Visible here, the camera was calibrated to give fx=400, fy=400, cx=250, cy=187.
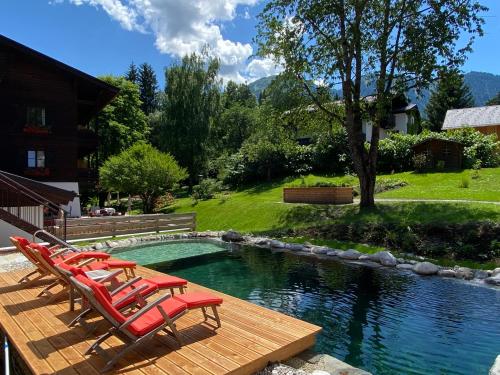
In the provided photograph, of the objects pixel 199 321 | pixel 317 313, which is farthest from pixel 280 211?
pixel 199 321

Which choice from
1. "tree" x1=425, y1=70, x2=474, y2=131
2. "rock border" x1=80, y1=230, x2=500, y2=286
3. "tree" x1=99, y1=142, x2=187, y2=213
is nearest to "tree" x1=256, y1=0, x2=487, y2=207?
"rock border" x1=80, y1=230, x2=500, y2=286

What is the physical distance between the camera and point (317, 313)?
8.41m

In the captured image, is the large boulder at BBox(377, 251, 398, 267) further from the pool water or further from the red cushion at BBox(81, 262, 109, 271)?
the red cushion at BBox(81, 262, 109, 271)

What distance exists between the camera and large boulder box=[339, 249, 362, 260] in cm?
1354

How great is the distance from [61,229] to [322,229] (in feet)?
35.7

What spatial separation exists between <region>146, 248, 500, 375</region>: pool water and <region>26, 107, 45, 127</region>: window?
16.7 metres

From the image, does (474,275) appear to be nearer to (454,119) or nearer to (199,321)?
(199,321)

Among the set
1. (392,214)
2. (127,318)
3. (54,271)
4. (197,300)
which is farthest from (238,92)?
(127,318)

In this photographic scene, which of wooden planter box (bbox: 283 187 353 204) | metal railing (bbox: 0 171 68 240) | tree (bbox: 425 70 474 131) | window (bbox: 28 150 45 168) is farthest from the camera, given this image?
tree (bbox: 425 70 474 131)

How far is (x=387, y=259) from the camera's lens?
12625 mm

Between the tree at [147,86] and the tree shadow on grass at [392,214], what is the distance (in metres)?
51.3

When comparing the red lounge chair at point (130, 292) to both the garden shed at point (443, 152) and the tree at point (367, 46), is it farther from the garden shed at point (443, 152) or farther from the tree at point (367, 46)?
the garden shed at point (443, 152)

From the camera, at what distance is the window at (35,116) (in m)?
A: 24.5

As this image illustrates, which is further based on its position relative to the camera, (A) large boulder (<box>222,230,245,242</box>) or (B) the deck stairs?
(A) large boulder (<box>222,230,245,242</box>)
